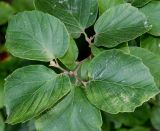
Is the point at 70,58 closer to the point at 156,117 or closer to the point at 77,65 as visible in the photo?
the point at 77,65

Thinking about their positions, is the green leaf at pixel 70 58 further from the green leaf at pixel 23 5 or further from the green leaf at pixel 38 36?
the green leaf at pixel 23 5

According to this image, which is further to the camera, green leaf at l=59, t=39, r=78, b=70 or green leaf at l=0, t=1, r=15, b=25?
green leaf at l=0, t=1, r=15, b=25

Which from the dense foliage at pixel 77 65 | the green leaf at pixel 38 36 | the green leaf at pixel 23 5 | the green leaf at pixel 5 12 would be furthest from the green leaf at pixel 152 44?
the green leaf at pixel 5 12

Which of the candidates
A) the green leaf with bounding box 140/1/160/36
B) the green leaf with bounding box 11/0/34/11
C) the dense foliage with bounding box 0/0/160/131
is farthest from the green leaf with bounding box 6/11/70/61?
the green leaf with bounding box 11/0/34/11

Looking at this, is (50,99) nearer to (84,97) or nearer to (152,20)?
(84,97)

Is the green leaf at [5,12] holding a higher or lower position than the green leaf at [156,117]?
higher

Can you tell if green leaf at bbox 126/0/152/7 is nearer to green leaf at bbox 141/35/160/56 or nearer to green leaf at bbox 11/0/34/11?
green leaf at bbox 141/35/160/56
